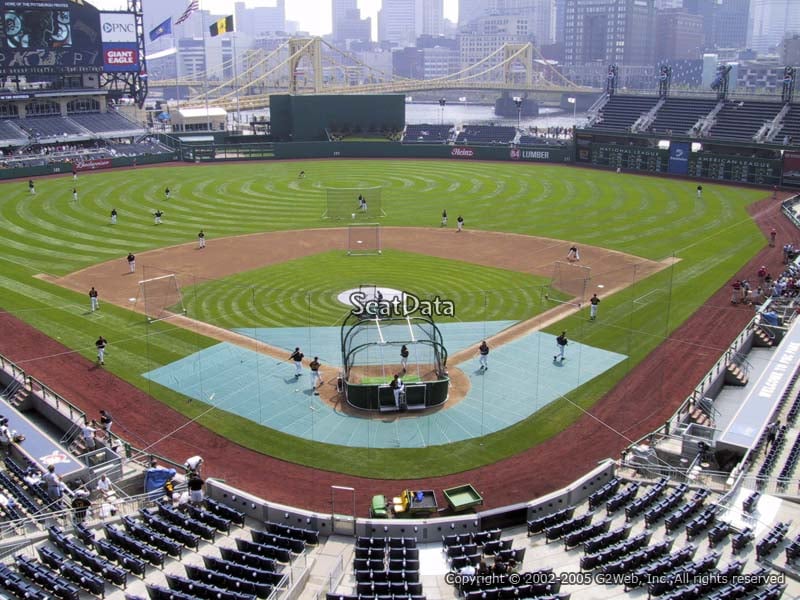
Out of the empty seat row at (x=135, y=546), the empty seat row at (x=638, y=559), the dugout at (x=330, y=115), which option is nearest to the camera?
the empty seat row at (x=638, y=559)

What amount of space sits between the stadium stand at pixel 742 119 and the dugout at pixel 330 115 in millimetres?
40067

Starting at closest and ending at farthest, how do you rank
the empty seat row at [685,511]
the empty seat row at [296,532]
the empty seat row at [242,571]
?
the empty seat row at [242,571], the empty seat row at [296,532], the empty seat row at [685,511]

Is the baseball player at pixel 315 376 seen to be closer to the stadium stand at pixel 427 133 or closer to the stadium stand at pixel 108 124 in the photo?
the stadium stand at pixel 108 124

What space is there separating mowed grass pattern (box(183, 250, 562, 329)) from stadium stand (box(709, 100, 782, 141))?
48.2 m

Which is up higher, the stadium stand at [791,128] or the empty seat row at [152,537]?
the stadium stand at [791,128]

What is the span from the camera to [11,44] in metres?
86.6

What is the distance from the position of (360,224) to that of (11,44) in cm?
5451

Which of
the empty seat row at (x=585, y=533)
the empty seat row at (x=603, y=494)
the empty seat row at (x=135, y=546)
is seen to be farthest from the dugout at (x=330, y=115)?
the empty seat row at (x=585, y=533)

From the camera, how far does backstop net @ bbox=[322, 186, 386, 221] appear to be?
2394 inches

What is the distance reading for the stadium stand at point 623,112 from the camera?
90.6m

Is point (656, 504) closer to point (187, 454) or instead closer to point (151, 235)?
point (187, 454)

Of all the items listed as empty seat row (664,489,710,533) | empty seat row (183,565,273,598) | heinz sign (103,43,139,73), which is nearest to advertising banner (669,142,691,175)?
heinz sign (103,43,139,73)

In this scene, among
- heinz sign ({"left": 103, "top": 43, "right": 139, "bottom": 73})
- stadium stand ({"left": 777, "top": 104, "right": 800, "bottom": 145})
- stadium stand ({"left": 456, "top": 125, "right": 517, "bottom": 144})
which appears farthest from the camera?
stadium stand ({"left": 456, "top": 125, "right": 517, "bottom": 144})

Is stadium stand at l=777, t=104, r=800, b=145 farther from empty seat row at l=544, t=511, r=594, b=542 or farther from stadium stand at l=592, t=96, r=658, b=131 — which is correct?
empty seat row at l=544, t=511, r=594, b=542
